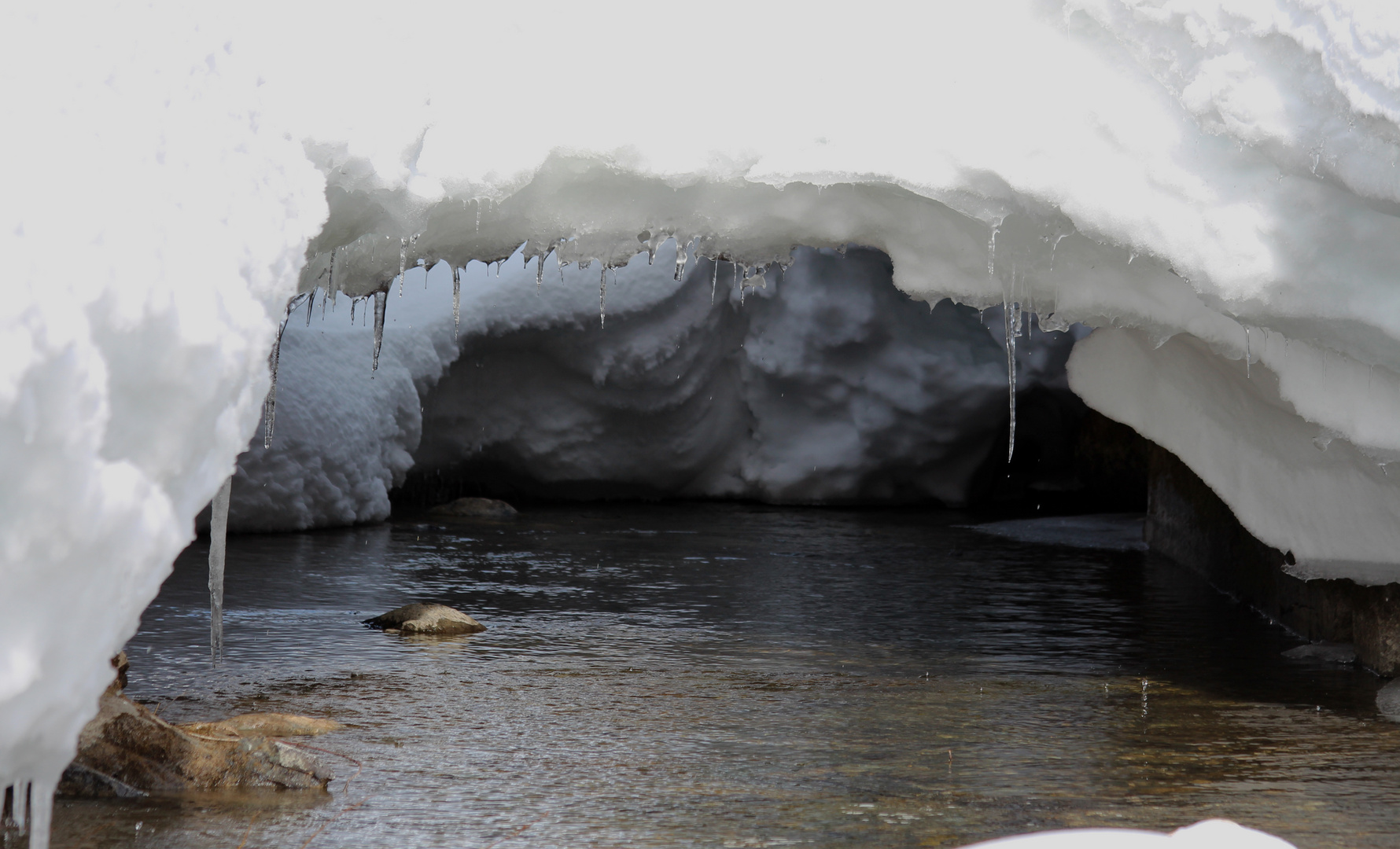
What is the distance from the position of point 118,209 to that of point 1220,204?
312 cm

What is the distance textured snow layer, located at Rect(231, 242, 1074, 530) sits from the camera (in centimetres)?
1271

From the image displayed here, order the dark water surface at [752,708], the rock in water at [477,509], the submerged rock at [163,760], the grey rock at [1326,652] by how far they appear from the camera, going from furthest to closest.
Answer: the rock in water at [477,509]
the grey rock at [1326,652]
the submerged rock at [163,760]
the dark water surface at [752,708]

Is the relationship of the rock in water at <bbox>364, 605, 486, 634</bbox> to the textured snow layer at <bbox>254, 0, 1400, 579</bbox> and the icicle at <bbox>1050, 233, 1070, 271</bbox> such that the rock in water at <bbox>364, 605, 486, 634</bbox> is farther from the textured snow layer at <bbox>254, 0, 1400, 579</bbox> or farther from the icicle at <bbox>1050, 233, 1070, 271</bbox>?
the icicle at <bbox>1050, 233, 1070, 271</bbox>

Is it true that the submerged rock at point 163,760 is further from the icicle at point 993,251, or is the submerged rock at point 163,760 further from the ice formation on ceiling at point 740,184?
the icicle at point 993,251

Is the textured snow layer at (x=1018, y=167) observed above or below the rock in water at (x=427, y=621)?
above

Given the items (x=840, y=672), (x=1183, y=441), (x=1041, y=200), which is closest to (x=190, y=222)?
(x=1041, y=200)

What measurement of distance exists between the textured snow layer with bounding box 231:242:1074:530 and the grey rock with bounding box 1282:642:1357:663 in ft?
24.6

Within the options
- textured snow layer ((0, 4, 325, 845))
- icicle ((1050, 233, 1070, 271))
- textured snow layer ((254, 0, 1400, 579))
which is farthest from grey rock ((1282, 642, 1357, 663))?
textured snow layer ((0, 4, 325, 845))

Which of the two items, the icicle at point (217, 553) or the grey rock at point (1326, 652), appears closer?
the icicle at point (217, 553)

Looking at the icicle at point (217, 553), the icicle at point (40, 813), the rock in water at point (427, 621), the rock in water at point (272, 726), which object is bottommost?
the rock in water at point (272, 726)

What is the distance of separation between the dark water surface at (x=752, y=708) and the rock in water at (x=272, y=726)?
0.09 meters

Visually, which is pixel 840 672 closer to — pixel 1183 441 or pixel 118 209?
pixel 1183 441

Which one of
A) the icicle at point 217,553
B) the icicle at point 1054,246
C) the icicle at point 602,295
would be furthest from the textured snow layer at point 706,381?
the icicle at point 1054,246

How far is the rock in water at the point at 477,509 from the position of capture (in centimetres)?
1227
